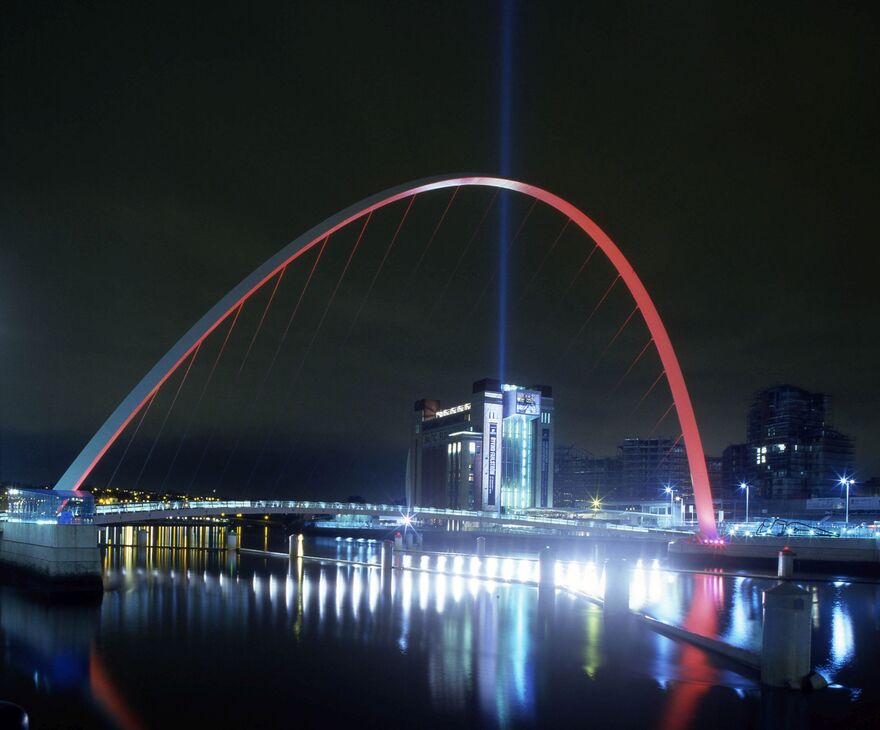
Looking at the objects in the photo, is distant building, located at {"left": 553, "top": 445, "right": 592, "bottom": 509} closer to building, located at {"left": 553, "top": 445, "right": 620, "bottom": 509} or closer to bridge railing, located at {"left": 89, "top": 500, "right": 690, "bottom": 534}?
building, located at {"left": 553, "top": 445, "right": 620, "bottom": 509}

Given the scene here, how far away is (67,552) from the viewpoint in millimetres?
34156

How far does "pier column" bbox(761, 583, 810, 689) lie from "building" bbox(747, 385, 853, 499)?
4494 inches

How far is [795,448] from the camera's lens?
125938 millimetres

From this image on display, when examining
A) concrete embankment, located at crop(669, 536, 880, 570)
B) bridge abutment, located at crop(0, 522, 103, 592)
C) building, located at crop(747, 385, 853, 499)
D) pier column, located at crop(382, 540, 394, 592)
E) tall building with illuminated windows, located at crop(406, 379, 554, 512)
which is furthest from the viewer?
building, located at crop(747, 385, 853, 499)

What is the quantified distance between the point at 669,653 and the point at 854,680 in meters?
3.77

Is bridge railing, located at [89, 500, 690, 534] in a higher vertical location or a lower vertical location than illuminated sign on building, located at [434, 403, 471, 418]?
lower

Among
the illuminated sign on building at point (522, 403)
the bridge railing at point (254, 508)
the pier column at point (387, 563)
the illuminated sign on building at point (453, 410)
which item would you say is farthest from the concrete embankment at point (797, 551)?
the illuminated sign on building at point (453, 410)

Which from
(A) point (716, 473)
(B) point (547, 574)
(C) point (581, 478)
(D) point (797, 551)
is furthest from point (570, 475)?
(B) point (547, 574)

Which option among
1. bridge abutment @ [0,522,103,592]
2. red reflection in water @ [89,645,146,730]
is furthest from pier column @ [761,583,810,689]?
bridge abutment @ [0,522,103,592]

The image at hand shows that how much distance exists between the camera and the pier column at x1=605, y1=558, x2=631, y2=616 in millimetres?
23500

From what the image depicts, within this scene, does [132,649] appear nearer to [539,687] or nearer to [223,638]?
[223,638]

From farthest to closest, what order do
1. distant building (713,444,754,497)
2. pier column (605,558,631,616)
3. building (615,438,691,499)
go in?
distant building (713,444,754,497), building (615,438,691,499), pier column (605,558,631,616)

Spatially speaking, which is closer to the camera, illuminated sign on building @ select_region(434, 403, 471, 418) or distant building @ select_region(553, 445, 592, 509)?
illuminated sign on building @ select_region(434, 403, 471, 418)

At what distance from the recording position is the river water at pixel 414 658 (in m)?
15.1
